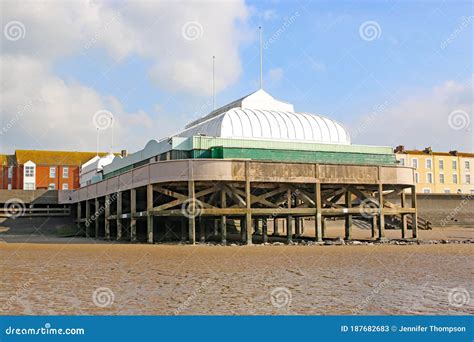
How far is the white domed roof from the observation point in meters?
48.3

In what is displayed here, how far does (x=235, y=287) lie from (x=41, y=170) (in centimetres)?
8634

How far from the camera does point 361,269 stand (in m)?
22.2

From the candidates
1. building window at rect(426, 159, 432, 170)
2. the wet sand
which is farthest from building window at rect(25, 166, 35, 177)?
the wet sand

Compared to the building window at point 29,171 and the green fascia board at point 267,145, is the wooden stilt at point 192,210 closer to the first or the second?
the green fascia board at point 267,145

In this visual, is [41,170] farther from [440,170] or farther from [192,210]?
[440,170]

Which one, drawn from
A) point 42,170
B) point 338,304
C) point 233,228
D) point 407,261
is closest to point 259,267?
point 407,261

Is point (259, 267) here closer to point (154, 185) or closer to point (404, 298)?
point (404, 298)

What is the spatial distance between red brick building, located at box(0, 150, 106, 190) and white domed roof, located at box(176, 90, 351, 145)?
49618mm

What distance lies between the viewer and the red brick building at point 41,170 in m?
95.0

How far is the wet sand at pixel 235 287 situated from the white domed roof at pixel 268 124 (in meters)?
23.6

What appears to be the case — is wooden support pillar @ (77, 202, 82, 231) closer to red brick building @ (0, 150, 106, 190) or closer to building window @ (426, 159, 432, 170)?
red brick building @ (0, 150, 106, 190)

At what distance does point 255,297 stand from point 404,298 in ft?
12.4

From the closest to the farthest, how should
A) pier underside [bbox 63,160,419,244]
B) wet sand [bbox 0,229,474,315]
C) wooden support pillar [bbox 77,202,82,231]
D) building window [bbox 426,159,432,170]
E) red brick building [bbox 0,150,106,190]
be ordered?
wet sand [bbox 0,229,474,315], pier underside [bbox 63,160,419,244], wooden support pillar [bbox 77,202,82,231], building window [bbox 426,159,432,170], red brick building [bbox 0,150,106,190]

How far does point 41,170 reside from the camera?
9631 centimetres
